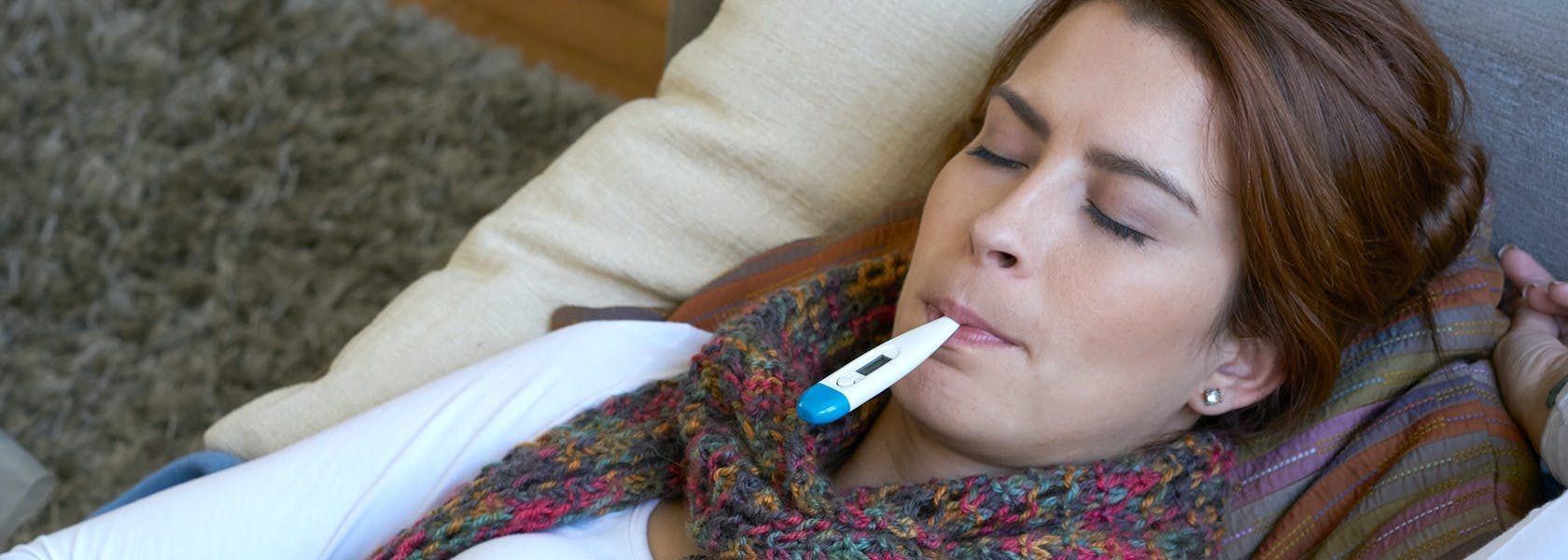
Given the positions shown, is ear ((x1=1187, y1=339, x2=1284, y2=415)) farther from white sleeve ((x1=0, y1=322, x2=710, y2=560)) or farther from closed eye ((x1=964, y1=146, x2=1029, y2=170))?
white sleeve ((x1=0, y1=322, x2=710, y2=560))

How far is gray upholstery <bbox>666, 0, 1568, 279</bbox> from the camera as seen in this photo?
128cm

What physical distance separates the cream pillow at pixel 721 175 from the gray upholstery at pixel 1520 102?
45 centimetres

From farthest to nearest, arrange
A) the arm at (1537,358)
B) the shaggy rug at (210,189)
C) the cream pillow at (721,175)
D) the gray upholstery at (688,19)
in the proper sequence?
the shaggy rug at (210,189)
the gray upholstery at (688,19)
the cream pillow at (721,175)
the arm at (1537,358)

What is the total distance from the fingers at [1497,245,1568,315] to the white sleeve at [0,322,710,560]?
805mm

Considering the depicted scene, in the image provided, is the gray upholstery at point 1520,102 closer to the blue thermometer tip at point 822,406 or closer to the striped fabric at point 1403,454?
the striped fabric at point 1403,454

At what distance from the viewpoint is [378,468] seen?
122cm

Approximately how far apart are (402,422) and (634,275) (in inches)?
14.7

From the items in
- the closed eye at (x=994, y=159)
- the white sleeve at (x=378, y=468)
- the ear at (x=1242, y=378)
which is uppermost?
the closed eye at (x=994, y=159)

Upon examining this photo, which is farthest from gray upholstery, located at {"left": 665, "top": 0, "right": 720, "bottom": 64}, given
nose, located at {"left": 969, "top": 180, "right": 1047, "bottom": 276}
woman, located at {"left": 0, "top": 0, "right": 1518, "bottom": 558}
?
nose, located at {"left": 969, "top": 180, "right": 1047, "bottom": 276}

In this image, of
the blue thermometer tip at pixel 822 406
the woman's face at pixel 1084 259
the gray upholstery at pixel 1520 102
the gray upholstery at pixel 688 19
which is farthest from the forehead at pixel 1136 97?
the gray upholstery at pixel 688 19

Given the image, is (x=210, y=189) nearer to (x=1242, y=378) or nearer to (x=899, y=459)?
(x=899, y=459)

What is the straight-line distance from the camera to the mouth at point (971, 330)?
3.55 feet

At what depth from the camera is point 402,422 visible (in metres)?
1.24

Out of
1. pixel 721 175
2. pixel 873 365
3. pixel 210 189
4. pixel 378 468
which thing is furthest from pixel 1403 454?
pixel 210 189
